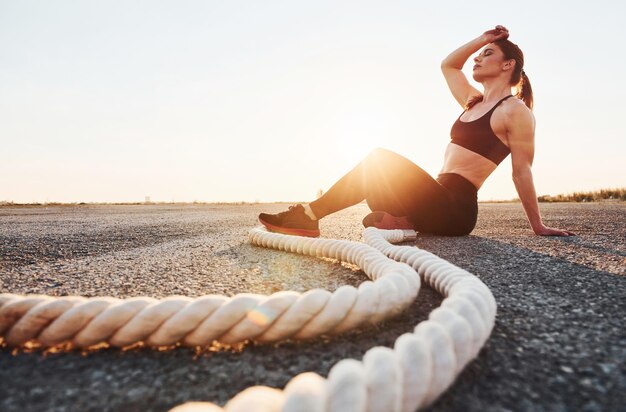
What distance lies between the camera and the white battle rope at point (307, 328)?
648 mm

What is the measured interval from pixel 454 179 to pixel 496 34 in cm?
168

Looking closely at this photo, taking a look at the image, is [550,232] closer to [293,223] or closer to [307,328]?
[293,223]

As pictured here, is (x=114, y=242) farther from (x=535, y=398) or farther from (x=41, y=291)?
(x=535, y=398)

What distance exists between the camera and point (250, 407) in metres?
0.62

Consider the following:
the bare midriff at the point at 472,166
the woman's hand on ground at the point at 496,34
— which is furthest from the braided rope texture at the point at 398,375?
the woman's hand on ground at the point at 496,34

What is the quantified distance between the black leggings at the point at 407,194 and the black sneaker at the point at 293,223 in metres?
0.14

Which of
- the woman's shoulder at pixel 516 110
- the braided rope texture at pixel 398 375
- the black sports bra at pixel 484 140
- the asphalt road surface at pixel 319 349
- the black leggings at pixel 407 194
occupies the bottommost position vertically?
the asphalt road surface at pixel 319 349

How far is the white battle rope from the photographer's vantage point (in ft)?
2.13

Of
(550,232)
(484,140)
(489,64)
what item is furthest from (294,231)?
(489,64)

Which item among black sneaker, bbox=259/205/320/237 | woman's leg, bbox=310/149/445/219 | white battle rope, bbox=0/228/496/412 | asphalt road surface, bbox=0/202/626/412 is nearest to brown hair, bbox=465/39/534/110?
woman's leg, bbox=310/149/445/219

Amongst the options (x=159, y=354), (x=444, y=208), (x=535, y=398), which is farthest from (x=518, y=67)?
(x=159, y=354)

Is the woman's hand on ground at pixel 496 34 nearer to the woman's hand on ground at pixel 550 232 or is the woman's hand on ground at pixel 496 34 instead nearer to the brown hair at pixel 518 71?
the brown hair at pixel 518 71

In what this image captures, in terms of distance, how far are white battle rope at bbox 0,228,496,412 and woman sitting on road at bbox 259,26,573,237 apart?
77.9 inches

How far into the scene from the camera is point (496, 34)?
391cm
